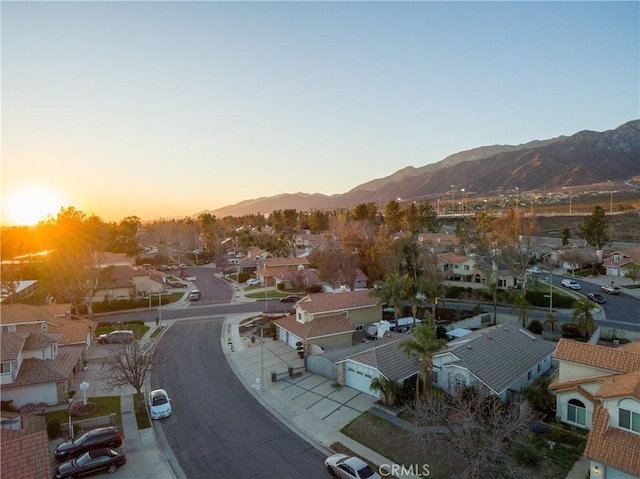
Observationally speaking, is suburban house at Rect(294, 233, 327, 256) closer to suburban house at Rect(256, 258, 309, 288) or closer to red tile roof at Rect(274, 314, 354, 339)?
suburban house at Rect(256, 258, 309, 288)

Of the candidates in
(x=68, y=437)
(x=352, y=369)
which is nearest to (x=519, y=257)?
(x=352, y=369)

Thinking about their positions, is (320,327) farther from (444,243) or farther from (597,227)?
(597,227)

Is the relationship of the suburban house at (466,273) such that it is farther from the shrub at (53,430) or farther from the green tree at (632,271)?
the shrub at (53,430)

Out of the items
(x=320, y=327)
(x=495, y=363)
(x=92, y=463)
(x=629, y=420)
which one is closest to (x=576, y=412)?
(x=495, y=363)

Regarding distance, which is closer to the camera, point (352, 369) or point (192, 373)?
point (352, 369)

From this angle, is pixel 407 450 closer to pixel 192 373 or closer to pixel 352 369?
pixel 352 369

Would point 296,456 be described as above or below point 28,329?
below

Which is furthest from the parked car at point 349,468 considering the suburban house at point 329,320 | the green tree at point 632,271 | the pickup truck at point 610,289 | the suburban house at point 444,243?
the green tree at point 632,271
